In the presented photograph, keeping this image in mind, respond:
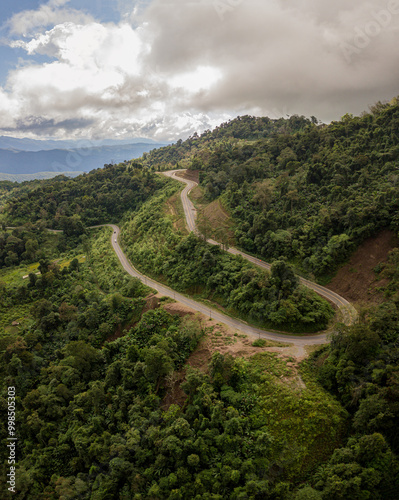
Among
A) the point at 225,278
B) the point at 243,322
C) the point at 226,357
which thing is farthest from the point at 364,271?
the point at 226,357

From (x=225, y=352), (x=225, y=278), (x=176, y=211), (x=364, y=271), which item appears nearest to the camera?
(x=225, y=352)

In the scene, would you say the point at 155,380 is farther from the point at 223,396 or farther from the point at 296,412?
the point at 296,412

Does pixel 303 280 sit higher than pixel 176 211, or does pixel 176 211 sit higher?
pixel 176 211

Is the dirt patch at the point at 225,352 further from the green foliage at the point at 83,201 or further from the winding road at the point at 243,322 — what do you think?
the green foliage at the point at 83,201

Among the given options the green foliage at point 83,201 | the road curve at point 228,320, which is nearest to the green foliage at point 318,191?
the road curve at point 228,320

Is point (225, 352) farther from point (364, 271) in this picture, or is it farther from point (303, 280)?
point (364, 271)
